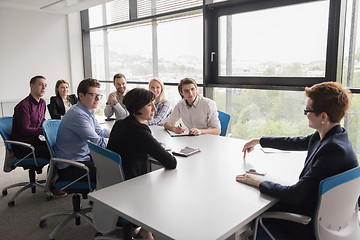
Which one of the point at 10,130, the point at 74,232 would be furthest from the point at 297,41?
the point at 10,130

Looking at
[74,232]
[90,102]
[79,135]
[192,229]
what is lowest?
[74,232]

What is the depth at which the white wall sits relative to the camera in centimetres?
582

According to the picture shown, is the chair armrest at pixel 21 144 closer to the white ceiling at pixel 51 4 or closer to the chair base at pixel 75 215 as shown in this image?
the chair base at pixel 75 215

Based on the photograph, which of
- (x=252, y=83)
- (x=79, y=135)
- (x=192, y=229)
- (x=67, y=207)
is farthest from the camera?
(x=252, y=83)

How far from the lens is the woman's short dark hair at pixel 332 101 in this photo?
1.59m

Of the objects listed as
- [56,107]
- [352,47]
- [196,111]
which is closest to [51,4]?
[56,107]

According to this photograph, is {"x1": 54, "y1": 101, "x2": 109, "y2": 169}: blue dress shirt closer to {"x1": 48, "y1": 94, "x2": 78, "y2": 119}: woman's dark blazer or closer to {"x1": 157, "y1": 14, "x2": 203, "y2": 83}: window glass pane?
{"x1": 48, "y1": 94, "x2": 78, "y2": 119}: woman's dark blazer

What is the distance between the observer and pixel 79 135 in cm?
260

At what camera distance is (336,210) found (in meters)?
1.49

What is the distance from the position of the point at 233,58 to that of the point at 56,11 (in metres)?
4.09

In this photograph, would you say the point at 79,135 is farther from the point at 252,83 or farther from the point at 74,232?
the point at 252,83

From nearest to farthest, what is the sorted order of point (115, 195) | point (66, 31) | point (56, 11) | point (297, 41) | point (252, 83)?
point (115, 195) < point (297, 41) < point (252, 83) < point (56, 11) < point (66, 31)

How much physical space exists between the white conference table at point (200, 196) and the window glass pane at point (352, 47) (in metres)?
1.38

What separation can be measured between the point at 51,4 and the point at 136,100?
14.6 ft
